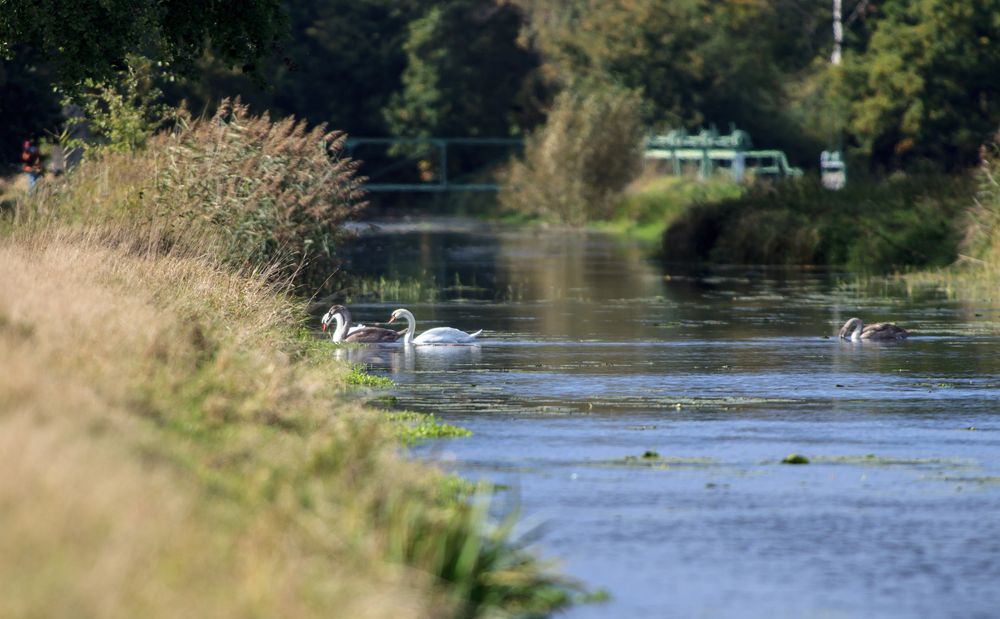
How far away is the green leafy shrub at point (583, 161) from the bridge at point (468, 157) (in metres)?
5.80

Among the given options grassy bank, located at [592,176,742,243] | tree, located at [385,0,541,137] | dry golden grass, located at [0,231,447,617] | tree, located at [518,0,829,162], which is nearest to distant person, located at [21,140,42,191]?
dry golden grass, located at [0,231,447,617]

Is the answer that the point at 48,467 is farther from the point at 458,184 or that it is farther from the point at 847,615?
the point at 458,184

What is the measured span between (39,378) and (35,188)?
15977 mm

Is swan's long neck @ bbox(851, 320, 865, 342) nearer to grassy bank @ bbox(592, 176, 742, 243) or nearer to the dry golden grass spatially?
the dry golden grass

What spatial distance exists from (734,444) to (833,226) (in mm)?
28889

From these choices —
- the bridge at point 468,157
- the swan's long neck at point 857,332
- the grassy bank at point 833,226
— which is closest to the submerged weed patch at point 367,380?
the swan's long neck at point 857,332

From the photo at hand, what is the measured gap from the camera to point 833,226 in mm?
42469

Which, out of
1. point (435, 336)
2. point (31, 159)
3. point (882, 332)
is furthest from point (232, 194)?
point (31, 159)

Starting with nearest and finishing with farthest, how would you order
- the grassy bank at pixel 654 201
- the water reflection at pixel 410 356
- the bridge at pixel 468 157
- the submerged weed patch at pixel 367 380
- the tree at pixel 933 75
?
the submerged weed patch at pixel 367 380 → the water reflection at pixel 410 356 → the grassy bank at pixel 654 201 → the tree at pixel 933 75 → the bridge at pixel 468 157

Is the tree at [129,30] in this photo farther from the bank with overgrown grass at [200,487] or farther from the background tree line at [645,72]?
the background tree line at [645,72]

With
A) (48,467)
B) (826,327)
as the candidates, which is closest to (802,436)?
(48,467)

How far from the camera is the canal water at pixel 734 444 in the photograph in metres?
9.80

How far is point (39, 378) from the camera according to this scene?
376 inches

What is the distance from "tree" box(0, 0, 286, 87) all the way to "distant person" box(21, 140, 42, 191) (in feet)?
23.3
